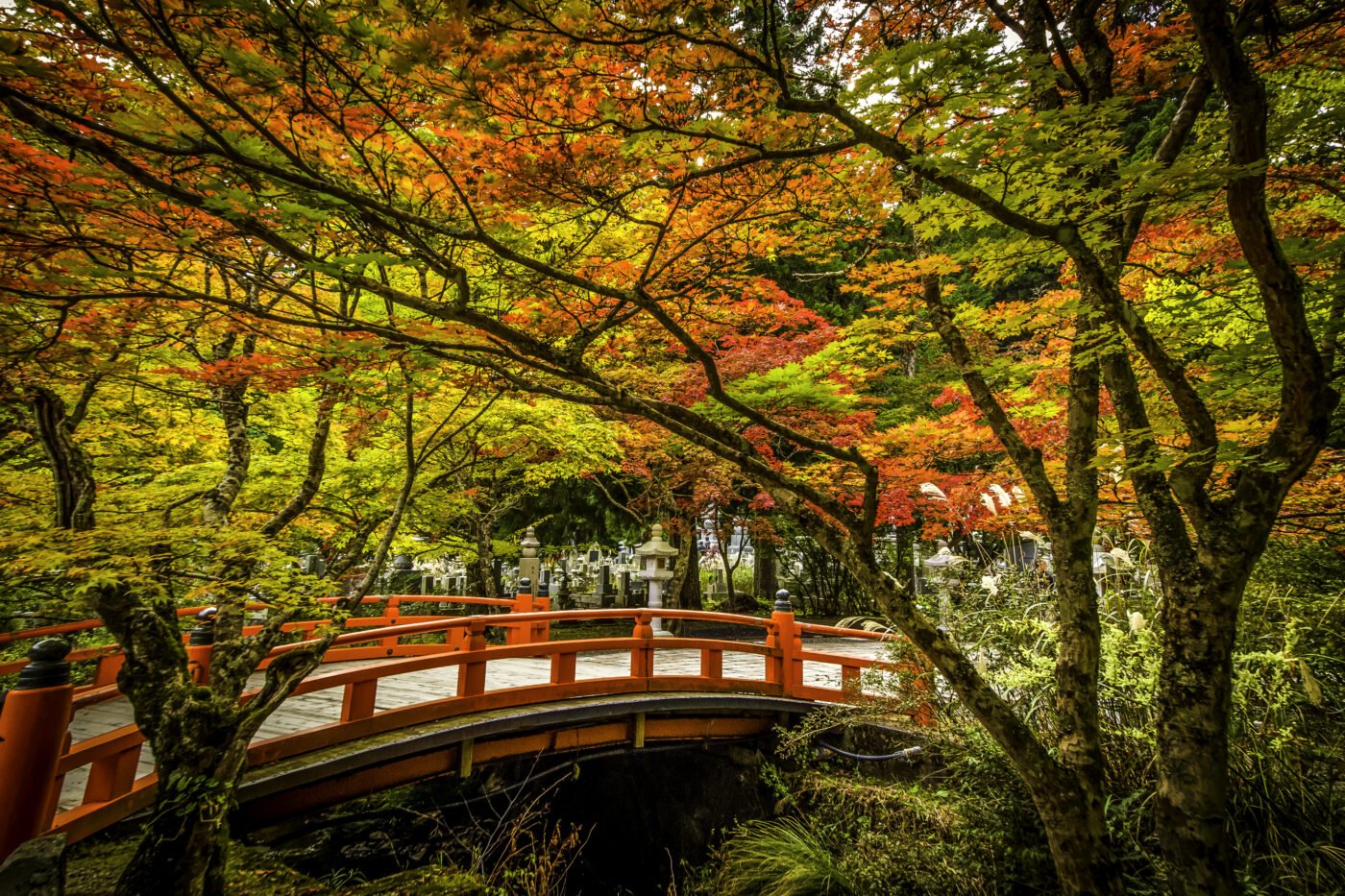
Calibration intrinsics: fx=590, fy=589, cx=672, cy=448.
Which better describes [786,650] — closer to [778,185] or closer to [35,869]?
[778,185]

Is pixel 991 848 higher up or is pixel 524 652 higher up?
pixel 524 652

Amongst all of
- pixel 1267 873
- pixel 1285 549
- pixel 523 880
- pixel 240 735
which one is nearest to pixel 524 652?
pixel 523 880

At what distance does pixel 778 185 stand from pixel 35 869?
419cm

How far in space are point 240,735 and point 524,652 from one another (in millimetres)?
2471

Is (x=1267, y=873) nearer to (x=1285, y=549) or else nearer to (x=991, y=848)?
(x=991, y=848)

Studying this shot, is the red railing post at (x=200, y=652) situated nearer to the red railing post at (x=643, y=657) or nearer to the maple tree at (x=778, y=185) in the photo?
the maple tree at (x=778, y=185)

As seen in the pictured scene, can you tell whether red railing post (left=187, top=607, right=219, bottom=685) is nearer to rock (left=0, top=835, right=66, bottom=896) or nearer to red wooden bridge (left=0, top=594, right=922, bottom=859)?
red wooden bridge (left=0, top=594, right=922, bottom=859)

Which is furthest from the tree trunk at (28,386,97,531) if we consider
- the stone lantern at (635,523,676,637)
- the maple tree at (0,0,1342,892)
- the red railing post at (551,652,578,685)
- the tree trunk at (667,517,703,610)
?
the tree trunk at (667,517,703,610)

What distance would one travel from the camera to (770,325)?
8.28m

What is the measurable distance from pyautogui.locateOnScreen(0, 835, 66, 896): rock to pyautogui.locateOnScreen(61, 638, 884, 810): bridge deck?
2.87m

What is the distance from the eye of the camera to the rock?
1.76 m

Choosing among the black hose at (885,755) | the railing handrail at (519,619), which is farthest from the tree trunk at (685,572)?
the black hose at (885,755)

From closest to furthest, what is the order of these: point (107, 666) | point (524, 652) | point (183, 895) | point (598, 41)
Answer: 1. point (598, 41)
2. point (183, 895)
3. point (524, 652)
4. point (107, 666)

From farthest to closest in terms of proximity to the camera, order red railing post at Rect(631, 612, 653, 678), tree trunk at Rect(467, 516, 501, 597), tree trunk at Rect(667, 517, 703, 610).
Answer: tree trunk at Rect(667, 517, 703, 610) → tree trunk at Rect(467, 516, 501, 597) → red railing post at Rect(631, 612, 653, 678)
